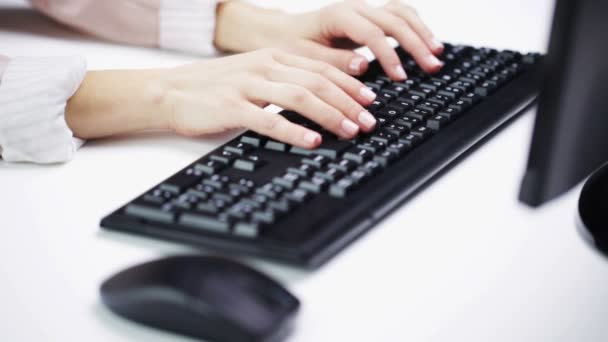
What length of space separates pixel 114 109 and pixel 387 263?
0.33m

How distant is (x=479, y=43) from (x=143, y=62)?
0.44 meters

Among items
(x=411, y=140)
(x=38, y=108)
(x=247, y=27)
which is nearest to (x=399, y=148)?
(x=411, y=140)

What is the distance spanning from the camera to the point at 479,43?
0.93 m

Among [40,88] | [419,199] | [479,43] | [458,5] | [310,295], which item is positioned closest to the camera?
[310,295]

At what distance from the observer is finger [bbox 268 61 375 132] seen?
58 centimetres

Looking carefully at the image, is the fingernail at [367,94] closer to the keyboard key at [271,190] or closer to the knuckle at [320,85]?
the knuckle at [320,85]

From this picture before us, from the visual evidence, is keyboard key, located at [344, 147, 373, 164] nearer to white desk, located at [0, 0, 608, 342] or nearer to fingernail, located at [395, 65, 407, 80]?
white desk, located at [0, 0, 608, 342]

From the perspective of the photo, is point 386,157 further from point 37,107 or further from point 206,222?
point 37,107

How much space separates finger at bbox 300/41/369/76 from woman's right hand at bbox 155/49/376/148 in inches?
3.4

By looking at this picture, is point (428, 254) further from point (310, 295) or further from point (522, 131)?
point (522, 131)

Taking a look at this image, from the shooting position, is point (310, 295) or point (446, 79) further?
point (446, 79)

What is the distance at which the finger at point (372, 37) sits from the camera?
2.42ft

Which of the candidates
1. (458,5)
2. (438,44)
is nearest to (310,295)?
(438,44)

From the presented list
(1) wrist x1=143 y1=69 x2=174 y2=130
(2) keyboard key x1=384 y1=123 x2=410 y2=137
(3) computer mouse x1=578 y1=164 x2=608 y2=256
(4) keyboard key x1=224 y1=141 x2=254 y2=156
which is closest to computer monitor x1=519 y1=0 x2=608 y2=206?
(3) computer mouse x1=578 y1=164 x2=608 y2=256
